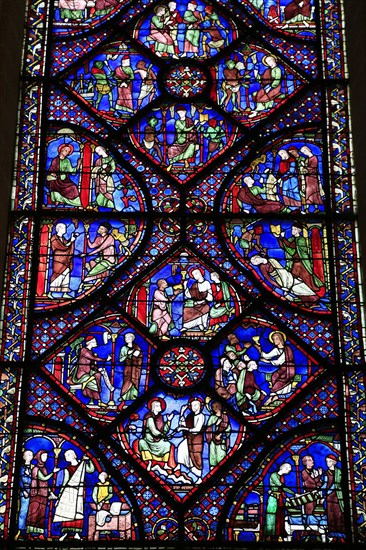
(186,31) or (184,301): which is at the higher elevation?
(186,31)

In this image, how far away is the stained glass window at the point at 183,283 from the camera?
40.1 feet

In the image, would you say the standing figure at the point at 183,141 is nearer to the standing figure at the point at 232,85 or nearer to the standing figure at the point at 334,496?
the standing figure at the point at 232,85

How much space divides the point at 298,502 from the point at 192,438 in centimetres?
90

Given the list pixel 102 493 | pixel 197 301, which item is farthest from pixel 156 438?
pixel 197 301

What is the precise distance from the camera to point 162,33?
1445cm

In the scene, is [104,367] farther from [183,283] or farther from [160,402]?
[183,283]

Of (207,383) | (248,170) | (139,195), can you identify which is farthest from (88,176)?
(207,383)

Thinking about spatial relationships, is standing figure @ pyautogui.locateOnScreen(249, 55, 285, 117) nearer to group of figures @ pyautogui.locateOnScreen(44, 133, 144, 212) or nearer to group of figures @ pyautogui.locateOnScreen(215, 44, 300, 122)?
group of figures @ pyautogui.locateOnScreen(215, 44, 300, 122)

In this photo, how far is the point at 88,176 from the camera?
44.9 ft

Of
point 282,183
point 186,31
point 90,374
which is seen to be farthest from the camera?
point 186,31

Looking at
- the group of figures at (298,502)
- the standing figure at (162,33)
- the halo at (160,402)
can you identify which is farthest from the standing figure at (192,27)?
the group of figures at (298,502)

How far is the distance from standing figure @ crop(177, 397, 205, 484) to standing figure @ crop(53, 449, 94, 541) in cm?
67

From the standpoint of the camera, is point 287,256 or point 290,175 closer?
point 287,256

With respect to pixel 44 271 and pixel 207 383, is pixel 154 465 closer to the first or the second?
pixel 207 383
